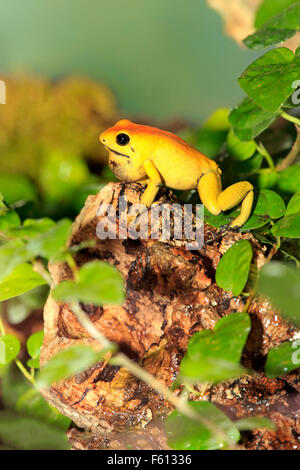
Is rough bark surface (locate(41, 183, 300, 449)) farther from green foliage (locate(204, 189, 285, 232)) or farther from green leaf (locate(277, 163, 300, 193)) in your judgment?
green leaf (locate(277, 163, 300, 193))

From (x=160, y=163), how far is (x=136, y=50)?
1801 millimetres

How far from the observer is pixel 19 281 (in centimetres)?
89

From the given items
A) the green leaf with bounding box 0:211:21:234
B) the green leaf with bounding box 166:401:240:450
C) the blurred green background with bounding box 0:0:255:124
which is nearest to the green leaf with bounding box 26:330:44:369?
the green leaf with bounding box 0:211:21:234

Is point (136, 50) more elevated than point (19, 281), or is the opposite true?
point (136, 50)

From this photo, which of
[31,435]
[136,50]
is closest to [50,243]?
[31,435]

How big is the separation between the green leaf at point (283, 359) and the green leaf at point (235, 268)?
143 mm

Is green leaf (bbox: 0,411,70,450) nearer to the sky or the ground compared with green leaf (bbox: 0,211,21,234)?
nearer to the ground

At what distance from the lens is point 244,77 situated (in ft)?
2.83

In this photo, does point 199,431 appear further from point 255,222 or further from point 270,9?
point 270,9

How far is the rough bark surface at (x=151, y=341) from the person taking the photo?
0.80 metres

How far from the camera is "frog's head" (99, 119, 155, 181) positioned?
969 mm

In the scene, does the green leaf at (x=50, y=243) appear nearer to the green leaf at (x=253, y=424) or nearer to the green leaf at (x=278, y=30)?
the green leaf at (x=253, y=424)

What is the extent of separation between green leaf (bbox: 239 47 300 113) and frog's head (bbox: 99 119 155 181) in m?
0.26
